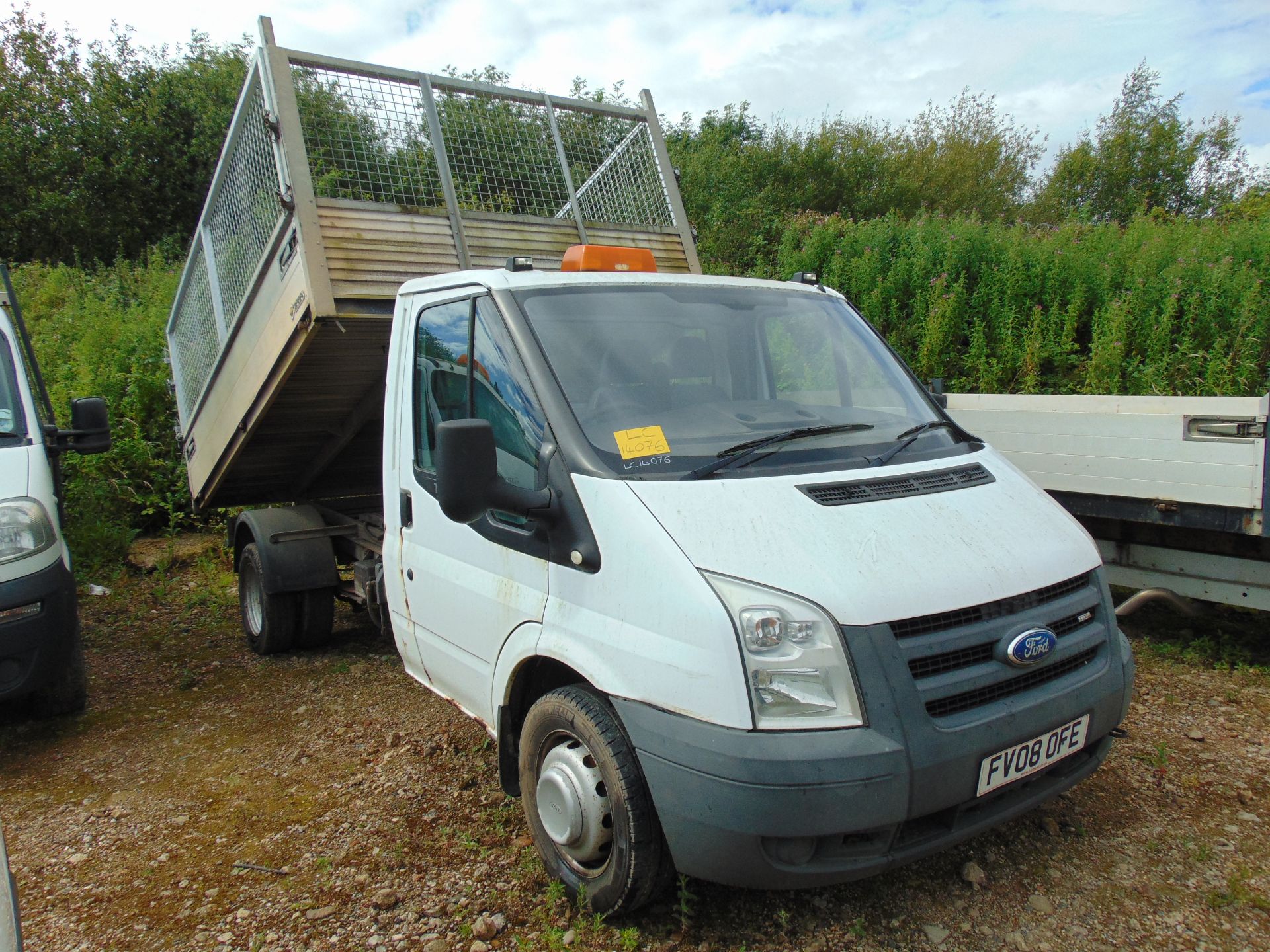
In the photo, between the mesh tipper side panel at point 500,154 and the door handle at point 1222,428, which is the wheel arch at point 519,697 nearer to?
the mesh tipper side panel at point 500,154

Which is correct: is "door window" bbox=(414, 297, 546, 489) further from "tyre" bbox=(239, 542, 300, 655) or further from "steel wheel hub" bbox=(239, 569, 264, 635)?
"steel wheel hub" bbox=(239, 569, 264, 635)

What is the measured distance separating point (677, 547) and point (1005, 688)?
3.39 ft

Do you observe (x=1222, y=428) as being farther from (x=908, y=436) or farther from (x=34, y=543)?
(x=34, y=543)

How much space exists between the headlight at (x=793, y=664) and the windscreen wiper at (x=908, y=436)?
80 centimetres

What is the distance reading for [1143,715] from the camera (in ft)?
13.7

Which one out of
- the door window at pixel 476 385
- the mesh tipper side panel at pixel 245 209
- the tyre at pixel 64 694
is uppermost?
the mesh tipper side panel at pixel 245 209

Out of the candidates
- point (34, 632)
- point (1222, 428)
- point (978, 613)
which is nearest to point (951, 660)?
point (978, 613)

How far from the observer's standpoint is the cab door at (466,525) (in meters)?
2.93

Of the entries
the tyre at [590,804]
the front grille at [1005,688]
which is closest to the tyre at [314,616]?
the tyre at [590,804]

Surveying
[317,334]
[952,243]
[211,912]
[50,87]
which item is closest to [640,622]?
[211,912]

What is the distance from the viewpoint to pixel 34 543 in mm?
4125

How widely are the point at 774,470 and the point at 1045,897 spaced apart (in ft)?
5.41

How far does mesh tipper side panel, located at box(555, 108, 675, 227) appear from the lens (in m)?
5.44

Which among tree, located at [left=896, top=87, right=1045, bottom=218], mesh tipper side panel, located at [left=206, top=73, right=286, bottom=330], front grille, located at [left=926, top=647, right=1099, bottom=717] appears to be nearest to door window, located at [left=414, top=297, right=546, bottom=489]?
front grille, located at [left=926, top=647, right=1099, bottom=717]
